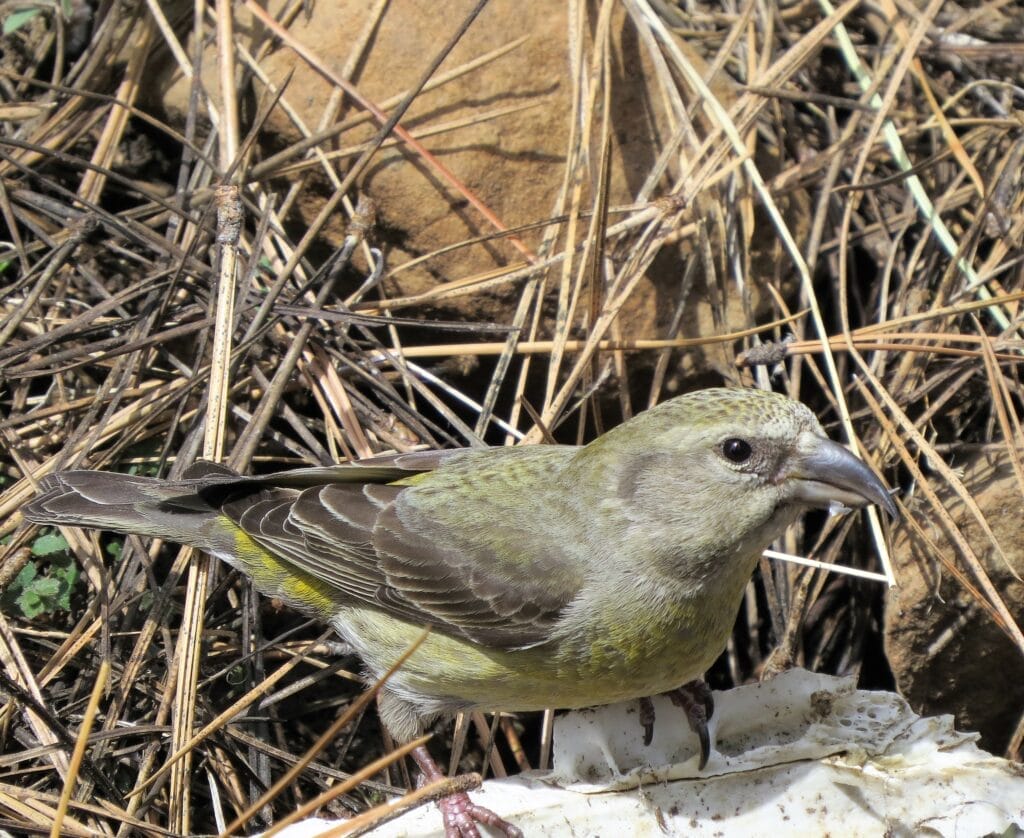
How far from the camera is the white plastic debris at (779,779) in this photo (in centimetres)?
325

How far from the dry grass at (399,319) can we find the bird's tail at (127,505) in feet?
0.58

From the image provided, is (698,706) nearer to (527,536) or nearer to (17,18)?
(527,536)

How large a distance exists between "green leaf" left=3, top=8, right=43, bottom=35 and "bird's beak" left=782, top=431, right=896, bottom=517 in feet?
11.3

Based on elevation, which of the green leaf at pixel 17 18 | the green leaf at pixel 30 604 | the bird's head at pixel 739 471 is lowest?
the green leaf at pixel 30 604

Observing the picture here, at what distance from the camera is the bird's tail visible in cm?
364

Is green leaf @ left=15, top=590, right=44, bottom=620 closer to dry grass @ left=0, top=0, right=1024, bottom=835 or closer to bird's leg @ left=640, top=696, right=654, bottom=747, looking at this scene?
dry grass @ left=0, top=0, right=1024, bottom=835

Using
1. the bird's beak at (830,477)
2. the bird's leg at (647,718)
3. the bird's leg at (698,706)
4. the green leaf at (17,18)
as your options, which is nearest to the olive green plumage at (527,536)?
the bird's beak at (830,477)

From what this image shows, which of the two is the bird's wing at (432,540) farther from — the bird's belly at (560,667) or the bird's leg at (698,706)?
the bird's leg at (698,706)

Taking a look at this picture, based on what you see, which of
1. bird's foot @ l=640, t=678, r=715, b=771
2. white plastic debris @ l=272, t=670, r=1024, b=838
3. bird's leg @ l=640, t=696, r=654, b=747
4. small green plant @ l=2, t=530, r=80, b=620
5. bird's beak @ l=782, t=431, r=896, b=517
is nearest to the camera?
bird's beak @ l=782, t=431, r=896, b=517

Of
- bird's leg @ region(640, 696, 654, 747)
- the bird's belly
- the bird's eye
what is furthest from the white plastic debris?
the bird's eye

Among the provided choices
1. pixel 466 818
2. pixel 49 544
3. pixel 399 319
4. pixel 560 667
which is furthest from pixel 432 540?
pixel 49 544

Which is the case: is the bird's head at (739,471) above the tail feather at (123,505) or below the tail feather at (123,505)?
above

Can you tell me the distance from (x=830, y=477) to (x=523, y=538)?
3.15ft

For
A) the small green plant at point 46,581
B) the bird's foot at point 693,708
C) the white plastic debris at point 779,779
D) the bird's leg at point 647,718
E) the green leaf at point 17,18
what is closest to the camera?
the white plastic debris at point 779,779
